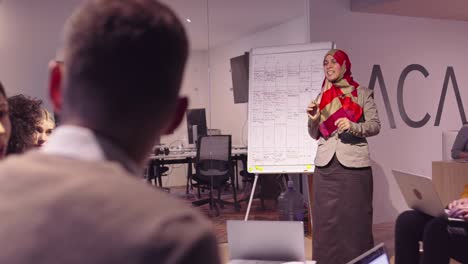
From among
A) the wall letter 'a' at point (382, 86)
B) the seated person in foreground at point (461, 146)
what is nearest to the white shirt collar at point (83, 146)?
the seated person in foreground at point (461, 146)

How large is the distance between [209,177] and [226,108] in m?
0.73

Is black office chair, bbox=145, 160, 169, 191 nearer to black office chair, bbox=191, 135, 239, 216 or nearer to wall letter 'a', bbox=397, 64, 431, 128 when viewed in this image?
black office chair, bbox=191, 135, 239, 216


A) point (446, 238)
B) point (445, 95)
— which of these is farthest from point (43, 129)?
point (445, 95)

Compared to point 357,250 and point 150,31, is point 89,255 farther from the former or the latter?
point 357,250

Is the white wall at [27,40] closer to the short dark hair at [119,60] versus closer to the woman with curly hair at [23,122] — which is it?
the woman with curly hair at [23,122]

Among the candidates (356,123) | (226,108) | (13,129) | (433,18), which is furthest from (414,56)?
(13,129)

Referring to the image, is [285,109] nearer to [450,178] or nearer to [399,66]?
[450,178]

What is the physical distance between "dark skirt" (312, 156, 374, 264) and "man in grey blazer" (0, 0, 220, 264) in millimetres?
2558

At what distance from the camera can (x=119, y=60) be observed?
1.52ft

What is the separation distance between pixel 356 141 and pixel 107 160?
2693mm

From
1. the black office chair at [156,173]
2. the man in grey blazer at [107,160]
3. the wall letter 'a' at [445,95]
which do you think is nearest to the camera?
the man in grey blazer at [107,160]

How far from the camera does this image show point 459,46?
17.3ft

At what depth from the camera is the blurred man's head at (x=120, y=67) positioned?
1.53ft

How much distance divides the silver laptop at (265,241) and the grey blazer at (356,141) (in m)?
1.49
